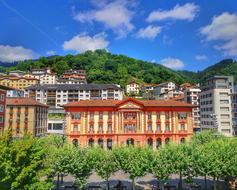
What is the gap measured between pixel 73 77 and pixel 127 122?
104497mm

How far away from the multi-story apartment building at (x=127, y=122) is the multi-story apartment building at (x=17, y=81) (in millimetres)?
96382

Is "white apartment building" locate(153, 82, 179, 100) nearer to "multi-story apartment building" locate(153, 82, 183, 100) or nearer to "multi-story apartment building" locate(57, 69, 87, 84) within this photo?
"multi-story apartment building" locate(153, 82, 183, 100)

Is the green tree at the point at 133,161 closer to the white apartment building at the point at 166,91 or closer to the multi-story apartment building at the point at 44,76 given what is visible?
the white apartment building at the point at 166,91

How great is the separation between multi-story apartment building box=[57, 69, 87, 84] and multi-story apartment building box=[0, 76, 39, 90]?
16.9 m

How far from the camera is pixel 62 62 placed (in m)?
192

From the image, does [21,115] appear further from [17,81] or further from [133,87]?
[133,87]

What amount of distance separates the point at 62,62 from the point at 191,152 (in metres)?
163

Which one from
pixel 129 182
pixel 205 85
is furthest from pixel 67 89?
pixel 129 182

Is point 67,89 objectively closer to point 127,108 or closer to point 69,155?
point 127,108

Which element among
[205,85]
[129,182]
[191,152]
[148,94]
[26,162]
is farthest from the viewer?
[148,94]

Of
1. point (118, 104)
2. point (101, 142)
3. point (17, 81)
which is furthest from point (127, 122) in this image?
point (17, 81)

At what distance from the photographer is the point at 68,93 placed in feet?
447

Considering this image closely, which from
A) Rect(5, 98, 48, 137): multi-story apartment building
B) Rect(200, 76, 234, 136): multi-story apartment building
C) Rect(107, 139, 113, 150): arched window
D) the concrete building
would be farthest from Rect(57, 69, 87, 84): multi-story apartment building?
Rect(107, 139, 113, 150): arched window

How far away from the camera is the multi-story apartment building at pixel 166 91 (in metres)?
154
